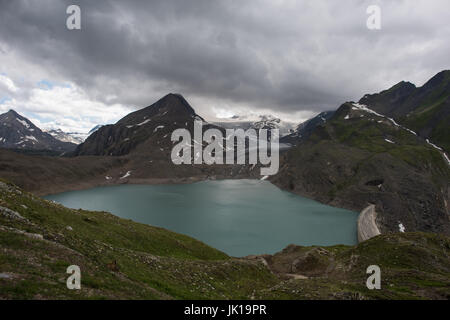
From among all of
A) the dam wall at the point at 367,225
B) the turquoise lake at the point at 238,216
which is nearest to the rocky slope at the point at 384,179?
the dam wall at the point at 367,225

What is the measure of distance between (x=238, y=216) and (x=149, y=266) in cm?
8496

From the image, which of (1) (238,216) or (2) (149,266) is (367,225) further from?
(2) (149,266)

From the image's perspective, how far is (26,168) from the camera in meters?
165

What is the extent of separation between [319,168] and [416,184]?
5659 cm

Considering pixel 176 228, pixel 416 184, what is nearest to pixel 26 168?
pixel 176 228

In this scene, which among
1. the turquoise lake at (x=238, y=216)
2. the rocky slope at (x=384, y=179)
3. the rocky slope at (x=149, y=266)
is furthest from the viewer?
the rocky slope at (x=384, y=179)

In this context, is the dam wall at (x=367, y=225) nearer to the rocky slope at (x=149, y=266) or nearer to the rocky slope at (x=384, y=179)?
the rocky slope at (x=384, y=179)

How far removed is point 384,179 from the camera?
13025cm

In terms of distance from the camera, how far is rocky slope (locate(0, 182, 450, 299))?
11.8m

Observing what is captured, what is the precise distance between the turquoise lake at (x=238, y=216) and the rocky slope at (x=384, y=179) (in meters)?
14.1

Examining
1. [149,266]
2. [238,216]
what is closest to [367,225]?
[238,216]

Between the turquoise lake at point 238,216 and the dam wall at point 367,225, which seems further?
the dam wall at point 367,225

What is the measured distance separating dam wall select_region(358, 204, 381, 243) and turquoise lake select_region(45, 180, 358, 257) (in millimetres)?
3108

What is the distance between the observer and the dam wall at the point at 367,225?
86662 mm
